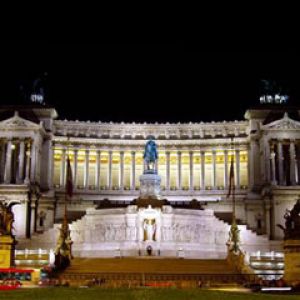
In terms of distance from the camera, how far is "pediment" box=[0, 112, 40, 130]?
107938 mm

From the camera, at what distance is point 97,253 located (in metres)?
85.4

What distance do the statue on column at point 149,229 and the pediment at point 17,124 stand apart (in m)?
32.5

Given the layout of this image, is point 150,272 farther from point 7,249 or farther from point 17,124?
point 17,124

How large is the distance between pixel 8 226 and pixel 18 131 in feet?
167

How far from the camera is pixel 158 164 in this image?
12075 centimetres

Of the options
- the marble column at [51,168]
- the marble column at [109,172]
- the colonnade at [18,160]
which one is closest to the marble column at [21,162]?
the colonnade at [18,160]

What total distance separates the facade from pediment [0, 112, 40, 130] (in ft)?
0.54

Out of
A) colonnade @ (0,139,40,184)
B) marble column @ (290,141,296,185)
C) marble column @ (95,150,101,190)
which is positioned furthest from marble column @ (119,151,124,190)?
marble column @ (290,141,296,185)

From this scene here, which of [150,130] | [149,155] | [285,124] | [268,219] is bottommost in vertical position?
[268,219]

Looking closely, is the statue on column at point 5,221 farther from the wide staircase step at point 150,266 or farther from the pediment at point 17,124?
the pediment at point 17,124

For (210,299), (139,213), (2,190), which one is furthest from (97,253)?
(210,299)

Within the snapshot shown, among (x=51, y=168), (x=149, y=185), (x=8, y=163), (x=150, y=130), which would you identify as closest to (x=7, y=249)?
(x=149, y=185)

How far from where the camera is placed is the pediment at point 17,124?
108 m

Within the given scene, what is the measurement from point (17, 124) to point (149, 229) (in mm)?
34758
